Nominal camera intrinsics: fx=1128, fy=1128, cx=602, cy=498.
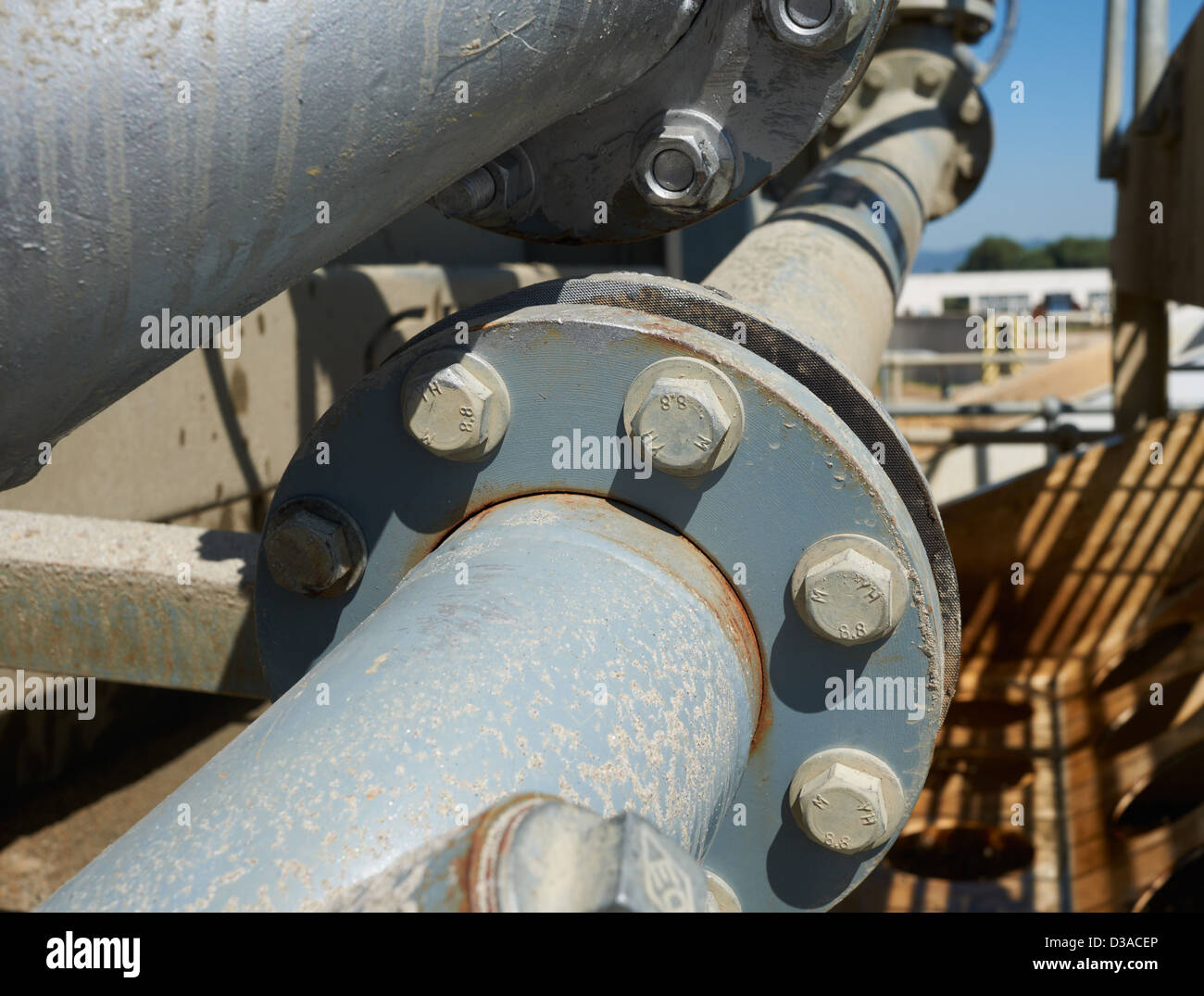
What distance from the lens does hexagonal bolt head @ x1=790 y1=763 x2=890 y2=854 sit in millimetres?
931

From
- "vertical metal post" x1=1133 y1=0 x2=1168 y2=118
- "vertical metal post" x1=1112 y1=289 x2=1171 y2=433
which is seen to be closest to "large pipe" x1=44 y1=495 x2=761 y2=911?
"vertical metal post" x1=1133 y1=0 x2=1168 y2=118

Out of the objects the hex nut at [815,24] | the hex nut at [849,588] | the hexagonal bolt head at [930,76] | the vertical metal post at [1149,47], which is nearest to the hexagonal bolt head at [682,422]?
the hex nut at [849,588]

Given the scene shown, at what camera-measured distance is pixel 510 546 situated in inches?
32.0

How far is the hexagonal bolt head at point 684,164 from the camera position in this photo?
41.0 inches

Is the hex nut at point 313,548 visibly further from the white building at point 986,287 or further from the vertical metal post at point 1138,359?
the white building at point 986,287

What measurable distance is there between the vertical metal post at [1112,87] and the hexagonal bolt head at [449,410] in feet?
11.2

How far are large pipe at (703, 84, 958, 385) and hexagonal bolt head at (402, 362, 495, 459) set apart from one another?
26cm

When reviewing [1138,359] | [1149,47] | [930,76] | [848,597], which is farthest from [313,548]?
[1138,359]

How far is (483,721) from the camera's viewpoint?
2.00 feet

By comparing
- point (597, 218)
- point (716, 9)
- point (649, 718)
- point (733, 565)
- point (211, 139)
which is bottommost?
point (649, 718)

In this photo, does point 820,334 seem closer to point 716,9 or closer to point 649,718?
point 716,9

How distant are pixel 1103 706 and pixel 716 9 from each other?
130 inches
